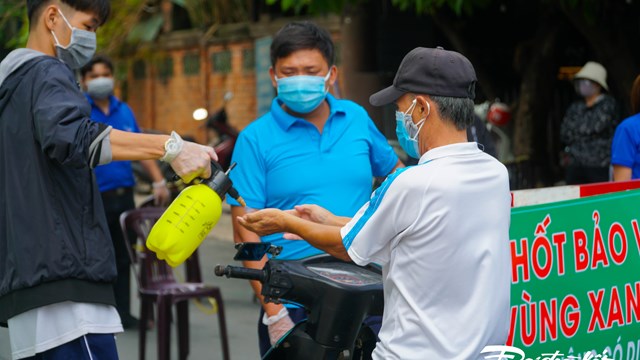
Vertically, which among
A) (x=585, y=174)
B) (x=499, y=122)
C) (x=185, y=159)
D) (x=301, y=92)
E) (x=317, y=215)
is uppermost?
(x=301, y=92)

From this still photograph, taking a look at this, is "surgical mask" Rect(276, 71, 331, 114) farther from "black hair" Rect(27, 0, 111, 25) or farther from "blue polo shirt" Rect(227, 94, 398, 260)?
"black hair" Rect(27, 0, 111, 25)

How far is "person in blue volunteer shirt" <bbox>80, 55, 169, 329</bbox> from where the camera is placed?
8.30m

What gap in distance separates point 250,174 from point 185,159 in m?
0.85

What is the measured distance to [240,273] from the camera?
3.54 metres

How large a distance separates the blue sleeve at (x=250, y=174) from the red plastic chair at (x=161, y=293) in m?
2.70

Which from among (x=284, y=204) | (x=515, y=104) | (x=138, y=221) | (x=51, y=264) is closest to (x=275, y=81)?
(x=284, y=204)

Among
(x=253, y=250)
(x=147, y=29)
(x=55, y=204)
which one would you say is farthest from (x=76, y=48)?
(x=147, y=29)

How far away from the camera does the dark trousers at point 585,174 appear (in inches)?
400

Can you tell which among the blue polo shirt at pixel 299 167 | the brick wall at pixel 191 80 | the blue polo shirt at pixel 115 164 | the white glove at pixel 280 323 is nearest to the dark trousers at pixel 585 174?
the blue polo shirt at pixel 115 164

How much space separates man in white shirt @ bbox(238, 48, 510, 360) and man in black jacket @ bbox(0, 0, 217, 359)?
74cm

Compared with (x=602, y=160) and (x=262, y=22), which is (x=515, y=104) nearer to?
(x=602, y=160)

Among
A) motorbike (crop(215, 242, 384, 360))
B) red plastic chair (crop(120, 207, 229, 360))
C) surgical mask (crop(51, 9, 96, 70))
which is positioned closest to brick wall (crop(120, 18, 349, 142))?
red plastic chair (crop(120, 207, 229, 360))

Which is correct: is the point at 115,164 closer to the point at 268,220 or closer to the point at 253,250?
the point at 253,250

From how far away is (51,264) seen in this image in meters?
3.57
